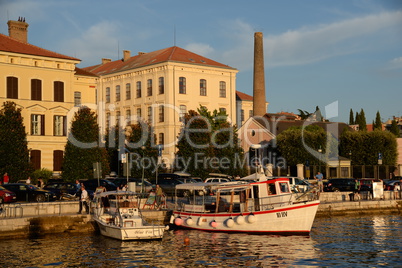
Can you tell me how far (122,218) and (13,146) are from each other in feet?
87.0

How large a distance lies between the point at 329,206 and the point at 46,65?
3547 cm

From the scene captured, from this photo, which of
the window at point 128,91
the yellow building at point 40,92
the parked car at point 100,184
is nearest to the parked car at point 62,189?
the parked car at point 100,184

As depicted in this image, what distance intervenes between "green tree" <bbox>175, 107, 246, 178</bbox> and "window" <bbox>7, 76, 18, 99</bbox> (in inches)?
715

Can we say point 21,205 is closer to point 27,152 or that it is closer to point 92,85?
point 27,152

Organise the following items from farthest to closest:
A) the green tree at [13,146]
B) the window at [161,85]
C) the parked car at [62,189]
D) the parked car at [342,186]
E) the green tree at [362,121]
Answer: the green tree at [362,121], the window at [161,85], the green tree at [13,146], the parked car at [342,186], the parked car at [62,189]

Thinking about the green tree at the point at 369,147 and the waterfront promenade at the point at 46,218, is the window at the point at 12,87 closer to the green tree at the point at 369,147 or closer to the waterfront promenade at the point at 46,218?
the waterfront promenade at the point at 46,218

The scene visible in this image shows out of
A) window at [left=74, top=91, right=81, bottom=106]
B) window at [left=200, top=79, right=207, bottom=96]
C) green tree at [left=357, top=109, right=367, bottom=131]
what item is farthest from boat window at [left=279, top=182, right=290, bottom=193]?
Answer: green tree at [left=357, top=109, right=367, bottom=131]

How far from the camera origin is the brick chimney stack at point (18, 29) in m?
69.5

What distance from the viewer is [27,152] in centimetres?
5741

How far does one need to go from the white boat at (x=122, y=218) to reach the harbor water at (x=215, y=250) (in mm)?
448

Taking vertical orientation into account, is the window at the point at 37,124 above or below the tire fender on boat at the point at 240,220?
above

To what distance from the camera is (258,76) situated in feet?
333

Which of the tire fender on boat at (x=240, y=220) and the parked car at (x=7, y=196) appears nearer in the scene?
the tire fender on boat at (x=240, y=220)

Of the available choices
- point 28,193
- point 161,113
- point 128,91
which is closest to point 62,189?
point 28,193
